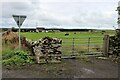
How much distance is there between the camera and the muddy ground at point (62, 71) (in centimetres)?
758

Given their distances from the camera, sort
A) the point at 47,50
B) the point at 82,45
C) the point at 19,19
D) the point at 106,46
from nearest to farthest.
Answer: the point at 47,50 → the point at 19,19 → the point at 106,46 → the point at 82,45

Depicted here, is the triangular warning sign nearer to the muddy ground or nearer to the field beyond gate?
the field beyond gate

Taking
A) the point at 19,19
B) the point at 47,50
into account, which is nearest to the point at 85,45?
the point at 19,19

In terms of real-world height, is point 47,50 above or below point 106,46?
below

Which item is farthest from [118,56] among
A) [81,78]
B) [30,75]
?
[30,75]

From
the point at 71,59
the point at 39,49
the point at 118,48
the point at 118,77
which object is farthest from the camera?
the point at 118,48

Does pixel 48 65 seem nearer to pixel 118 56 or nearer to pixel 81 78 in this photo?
pixel 81 78

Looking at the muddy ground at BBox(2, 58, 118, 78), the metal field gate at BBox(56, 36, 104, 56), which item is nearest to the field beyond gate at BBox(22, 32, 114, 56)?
the metal field gate at BBox(56, 36, 104, 56)

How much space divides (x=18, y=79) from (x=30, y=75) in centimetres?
66

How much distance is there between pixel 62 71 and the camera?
824cm

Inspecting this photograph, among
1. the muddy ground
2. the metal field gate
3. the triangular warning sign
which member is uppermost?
the triangular warning sign

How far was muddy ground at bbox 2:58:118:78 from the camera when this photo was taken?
7583 millimetres

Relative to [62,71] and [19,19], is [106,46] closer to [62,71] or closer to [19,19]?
[62,71]

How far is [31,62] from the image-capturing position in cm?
978
